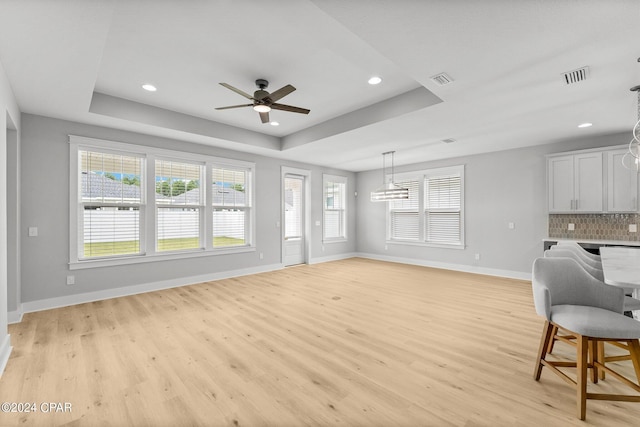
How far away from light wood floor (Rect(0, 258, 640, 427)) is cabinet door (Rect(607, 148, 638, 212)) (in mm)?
2408

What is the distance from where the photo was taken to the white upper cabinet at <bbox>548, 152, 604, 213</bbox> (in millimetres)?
4863

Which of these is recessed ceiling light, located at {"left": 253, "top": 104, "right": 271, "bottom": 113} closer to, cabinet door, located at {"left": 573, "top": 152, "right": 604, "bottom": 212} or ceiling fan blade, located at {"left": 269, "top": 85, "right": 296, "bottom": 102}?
ceiling fan blade, located at {"left": 269, "top": 85, "right": 296, "bottom": 102}

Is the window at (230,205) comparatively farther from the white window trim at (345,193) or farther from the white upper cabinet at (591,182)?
the white upper cabinet at (591,182)

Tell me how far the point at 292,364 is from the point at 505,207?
18.8 ft

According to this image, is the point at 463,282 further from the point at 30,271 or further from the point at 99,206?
the point at 30,271

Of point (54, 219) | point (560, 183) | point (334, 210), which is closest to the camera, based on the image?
point (54, 219)

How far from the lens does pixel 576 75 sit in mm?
2791

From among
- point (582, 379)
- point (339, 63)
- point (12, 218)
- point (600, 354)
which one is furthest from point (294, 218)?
point (582, 379)

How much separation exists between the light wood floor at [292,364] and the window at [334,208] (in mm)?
3887

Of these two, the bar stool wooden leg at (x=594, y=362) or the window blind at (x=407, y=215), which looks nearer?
the bar stool wooden leg at (x=594, y=362)

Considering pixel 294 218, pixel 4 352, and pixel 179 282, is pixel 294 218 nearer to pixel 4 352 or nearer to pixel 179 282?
pixel 179 282

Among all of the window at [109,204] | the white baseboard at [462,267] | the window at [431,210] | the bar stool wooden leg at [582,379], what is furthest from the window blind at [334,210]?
the bar stool wooden leg at [582,379]

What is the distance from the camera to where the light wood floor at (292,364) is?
186 centimetres

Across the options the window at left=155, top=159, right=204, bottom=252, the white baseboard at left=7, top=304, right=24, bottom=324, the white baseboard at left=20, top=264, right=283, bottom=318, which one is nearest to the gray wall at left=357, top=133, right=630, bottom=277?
the white baseboard at left=20, top=264, right=283, bottom=318
